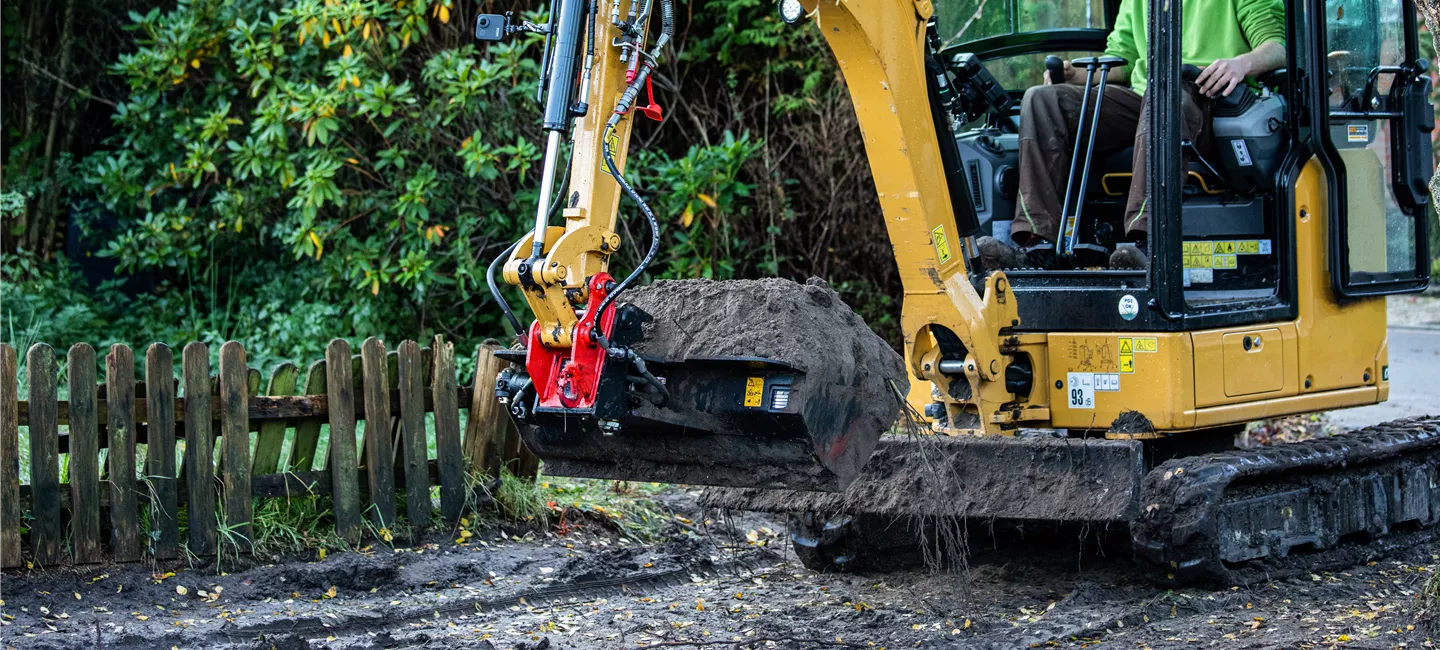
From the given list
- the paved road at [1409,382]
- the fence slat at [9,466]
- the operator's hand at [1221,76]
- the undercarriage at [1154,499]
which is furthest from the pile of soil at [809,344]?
the paved road at [1409,382]

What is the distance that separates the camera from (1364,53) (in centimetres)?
593

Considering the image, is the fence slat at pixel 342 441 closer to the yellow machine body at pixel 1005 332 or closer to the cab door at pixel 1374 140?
the yellow machine body at pixel 1005 332

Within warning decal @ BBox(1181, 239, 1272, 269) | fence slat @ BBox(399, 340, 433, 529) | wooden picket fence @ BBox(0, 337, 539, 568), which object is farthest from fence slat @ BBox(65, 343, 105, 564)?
warning decal @ BBox(1181, 239, 1272, 269)

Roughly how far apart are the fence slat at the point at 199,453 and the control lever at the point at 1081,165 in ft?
11.5

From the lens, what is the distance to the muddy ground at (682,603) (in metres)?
4.89

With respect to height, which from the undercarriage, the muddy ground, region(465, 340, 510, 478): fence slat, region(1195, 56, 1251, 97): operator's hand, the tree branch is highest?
the tree branch

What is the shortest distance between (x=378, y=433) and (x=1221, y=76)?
12.3 feet

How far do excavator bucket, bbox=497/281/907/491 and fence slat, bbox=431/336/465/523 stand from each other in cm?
188

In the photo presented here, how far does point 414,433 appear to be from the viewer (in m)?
6.27

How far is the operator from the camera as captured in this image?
18.1 ft

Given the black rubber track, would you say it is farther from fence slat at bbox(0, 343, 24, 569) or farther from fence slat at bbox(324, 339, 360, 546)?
fence slat at bbox(0, 343, 24, 569)

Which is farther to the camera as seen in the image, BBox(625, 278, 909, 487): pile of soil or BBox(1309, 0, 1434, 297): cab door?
BBox(1309, 0, 1434, 297): cab door

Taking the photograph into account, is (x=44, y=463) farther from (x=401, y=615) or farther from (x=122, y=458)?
(x=401, y=615)

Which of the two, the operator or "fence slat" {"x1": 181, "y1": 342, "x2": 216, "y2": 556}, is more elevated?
the operator
